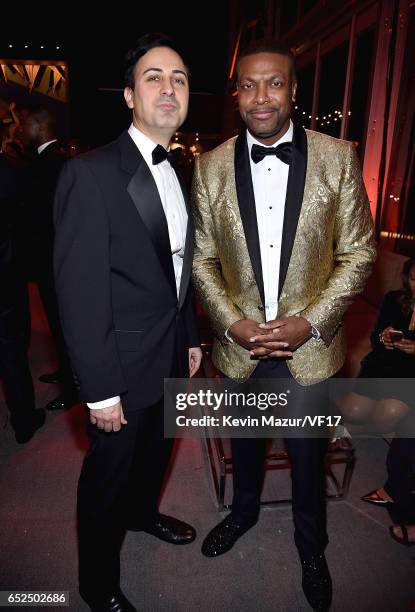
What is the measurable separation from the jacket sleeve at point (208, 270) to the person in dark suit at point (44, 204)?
1608 millimetres

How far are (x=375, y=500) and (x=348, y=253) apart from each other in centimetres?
145

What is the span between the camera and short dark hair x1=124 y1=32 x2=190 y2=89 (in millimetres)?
1523

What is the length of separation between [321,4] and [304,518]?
6.33 m

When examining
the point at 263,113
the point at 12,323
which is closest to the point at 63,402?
the point at 12,323

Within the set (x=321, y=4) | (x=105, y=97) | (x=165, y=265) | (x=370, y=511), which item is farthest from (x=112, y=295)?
(x=105, y=97)

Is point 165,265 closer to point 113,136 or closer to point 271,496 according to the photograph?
point 271,496

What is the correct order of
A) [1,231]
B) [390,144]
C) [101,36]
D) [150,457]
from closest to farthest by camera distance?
1. [150,457]
2. [1,231]
3. [390,144]
4. [101,36]

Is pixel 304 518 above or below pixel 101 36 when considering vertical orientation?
below

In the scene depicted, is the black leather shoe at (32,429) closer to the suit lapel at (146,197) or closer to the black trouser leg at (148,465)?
the black trouser leg at (148,465)

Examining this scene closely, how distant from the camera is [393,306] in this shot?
2621 millimetres

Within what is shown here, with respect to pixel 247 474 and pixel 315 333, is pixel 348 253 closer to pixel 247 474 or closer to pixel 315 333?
pixel 315 333

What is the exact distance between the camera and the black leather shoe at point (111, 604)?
168cm

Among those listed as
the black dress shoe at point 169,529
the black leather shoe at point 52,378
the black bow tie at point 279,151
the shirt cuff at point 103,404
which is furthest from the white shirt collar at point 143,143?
the black leather shoe at point 52,378

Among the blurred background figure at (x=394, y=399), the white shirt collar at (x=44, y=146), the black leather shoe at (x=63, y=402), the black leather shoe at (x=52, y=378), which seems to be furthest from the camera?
the black leather shoe at (x=52, y=378)
